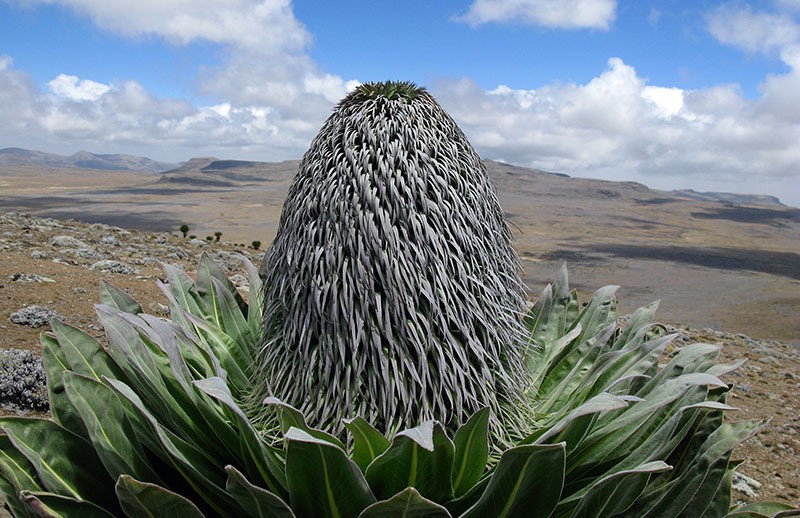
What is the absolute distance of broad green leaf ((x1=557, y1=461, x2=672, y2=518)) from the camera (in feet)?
6.59

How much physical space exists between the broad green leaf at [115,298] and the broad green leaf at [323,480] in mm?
1739

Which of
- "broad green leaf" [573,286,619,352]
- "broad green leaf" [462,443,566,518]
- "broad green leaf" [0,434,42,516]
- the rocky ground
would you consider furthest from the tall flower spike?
the rocky ground

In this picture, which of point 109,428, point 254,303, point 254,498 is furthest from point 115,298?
point 254,498

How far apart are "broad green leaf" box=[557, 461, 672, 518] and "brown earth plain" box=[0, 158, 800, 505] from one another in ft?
4.47

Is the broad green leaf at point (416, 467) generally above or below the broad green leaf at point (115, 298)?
below

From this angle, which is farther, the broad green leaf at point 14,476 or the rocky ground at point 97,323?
the rocky ground at point 97,323

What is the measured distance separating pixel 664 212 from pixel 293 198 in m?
130

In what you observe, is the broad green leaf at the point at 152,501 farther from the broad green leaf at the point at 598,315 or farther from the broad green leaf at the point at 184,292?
the broad green leaf at the point at 598,315

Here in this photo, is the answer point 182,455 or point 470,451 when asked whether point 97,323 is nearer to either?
point 182,455

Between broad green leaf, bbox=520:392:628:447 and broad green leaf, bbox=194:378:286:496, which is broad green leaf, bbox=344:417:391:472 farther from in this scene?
broad green leaf, bbox=520:392:628:447

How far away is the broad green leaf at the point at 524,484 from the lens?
190 centimetres

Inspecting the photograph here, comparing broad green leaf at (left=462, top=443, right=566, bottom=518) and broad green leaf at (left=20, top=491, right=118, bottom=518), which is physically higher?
broad green leaf at (left=462, top=443, right=566, bottom=518)

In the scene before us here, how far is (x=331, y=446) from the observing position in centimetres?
184

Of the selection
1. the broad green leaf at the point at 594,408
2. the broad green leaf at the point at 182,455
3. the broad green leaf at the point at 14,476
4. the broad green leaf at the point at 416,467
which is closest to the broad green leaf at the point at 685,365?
the broad green leaf at the point at 594,408
